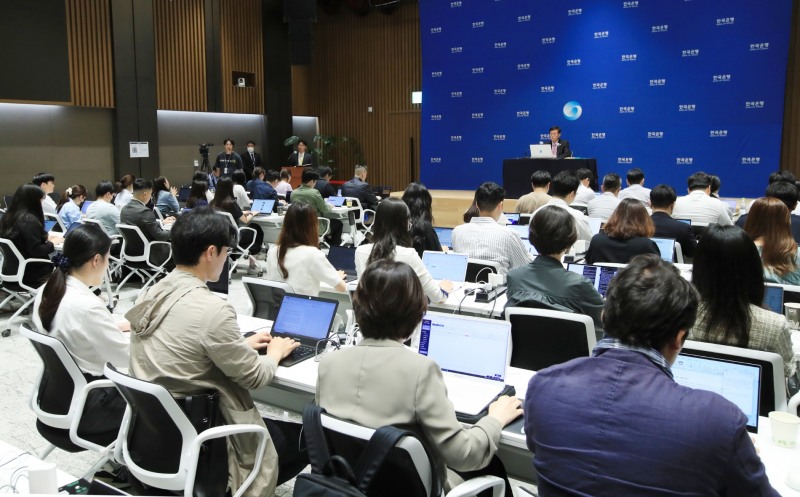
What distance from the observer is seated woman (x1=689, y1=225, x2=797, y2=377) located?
249cm

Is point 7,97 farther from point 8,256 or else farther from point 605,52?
point 605,52

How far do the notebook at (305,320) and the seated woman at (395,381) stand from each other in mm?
1098

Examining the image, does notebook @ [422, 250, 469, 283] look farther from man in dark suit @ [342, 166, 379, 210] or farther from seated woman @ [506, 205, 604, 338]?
man in dark suit @ [342, 166, 379, 210]

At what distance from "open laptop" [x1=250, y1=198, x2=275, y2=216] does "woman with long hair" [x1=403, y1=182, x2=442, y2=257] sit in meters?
4.50

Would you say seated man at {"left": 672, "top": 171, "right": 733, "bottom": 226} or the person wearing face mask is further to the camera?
the person wearing face mask

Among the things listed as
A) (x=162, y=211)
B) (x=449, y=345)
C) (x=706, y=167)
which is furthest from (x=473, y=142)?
(x=449, y=345)

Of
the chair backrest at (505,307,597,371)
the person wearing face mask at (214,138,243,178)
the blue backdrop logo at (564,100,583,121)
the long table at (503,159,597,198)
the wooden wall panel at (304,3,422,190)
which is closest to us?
the chair backrest at (505,307,597,371)

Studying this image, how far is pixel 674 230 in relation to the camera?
5.79 metres

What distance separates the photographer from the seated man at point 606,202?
752cm

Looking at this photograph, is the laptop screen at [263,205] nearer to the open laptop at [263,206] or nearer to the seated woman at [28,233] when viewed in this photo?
the open laptop at [263,206]

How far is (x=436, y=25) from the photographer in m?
13.9

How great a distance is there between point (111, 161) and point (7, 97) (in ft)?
7.93

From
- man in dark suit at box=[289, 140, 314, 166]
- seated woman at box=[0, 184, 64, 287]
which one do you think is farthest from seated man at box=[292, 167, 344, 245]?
man in dark suit at box=[289, 140, 314, 166]

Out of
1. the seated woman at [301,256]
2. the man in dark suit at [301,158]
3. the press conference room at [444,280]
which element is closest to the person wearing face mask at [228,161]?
the press conference room at [444,280]
